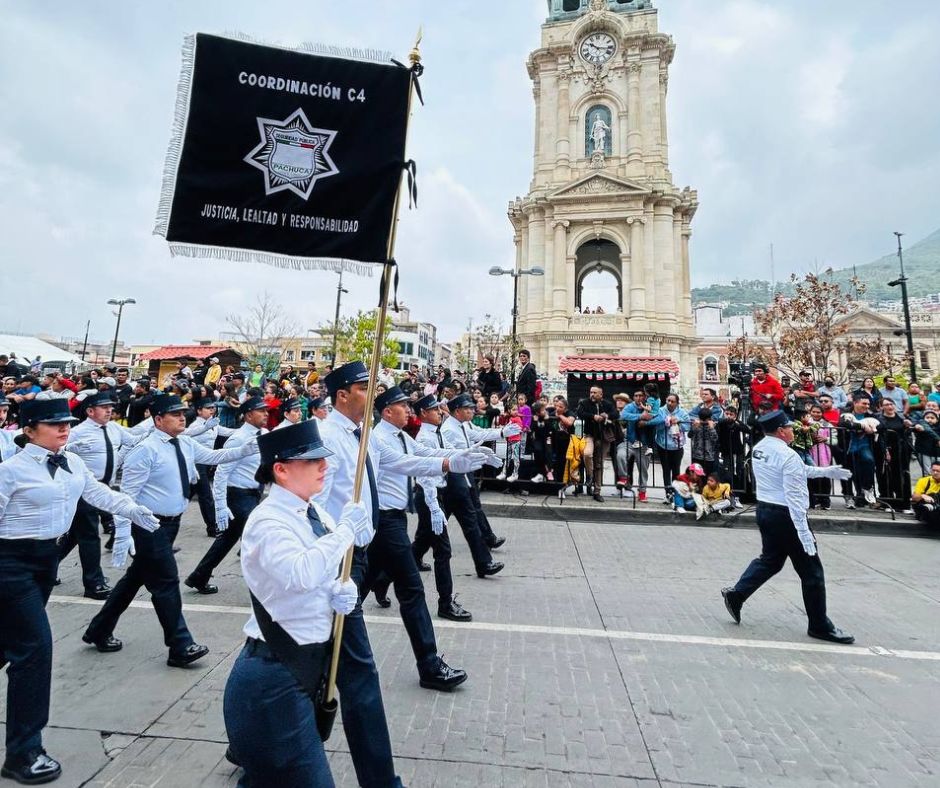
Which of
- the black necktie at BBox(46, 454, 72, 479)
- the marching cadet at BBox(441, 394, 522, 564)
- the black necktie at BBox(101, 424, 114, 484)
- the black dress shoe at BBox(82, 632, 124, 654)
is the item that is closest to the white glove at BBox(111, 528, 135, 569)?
the black dress shoe at BBox(82, 632, 124, 654)

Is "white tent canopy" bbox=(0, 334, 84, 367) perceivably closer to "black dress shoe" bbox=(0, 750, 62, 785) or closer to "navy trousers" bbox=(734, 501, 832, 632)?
"black dress shoe" bbox=(0, 750, 62, 785)

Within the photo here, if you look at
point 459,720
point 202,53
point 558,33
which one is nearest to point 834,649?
point 459,720

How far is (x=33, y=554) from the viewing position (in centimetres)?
325

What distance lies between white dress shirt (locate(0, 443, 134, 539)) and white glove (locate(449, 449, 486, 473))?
98.7 inches

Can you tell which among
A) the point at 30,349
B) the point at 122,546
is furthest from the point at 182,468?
the point at 30,349

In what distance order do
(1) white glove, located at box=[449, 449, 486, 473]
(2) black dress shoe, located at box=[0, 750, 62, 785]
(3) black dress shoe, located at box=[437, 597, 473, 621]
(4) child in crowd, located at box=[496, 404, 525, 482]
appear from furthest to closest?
1. (4) child in crowd, located at box=[496, 404, 525, 482]
2. (3) black dress shoe, located at box=[437, 597, 473, 621]
3. (1) white glove, located at box=[449, 449, 486, 473]
4. (2) black dress shoe, located at box=[0, 750, 62, 785]

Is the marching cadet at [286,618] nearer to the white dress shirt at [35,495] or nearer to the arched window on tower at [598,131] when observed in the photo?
the white dress shirt at [35,495]

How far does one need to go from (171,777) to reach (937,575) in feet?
29.6

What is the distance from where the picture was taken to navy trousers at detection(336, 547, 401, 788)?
2576 mm

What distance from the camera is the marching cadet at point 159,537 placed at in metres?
4.13

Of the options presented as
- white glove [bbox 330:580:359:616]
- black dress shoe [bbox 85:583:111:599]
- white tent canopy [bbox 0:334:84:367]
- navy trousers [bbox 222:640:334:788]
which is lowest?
black dress shoe [bbox 85:583:111:599]

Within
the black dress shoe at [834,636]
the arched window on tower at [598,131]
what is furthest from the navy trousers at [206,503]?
the arched window on tower at [598,131]

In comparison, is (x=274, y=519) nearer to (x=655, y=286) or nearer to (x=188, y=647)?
(x=188, y=647)

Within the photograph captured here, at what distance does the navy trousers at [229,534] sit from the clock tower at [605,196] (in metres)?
29.8
